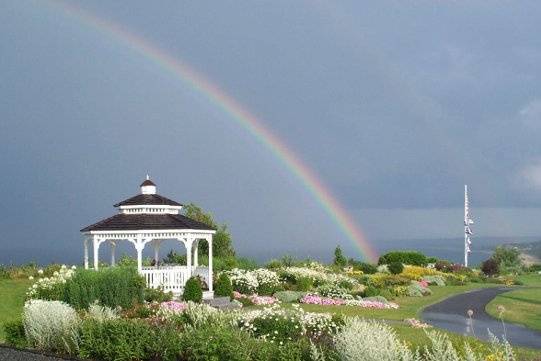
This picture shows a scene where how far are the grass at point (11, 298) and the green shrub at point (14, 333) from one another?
5.30 feet

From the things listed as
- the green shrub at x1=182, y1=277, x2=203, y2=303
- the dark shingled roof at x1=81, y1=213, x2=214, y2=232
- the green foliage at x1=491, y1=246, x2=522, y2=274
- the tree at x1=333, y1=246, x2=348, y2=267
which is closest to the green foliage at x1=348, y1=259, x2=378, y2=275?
the tree at x1=333, y1=246, x2=348, y2=267

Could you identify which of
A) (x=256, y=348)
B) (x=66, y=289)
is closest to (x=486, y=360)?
(x=256, y=348)

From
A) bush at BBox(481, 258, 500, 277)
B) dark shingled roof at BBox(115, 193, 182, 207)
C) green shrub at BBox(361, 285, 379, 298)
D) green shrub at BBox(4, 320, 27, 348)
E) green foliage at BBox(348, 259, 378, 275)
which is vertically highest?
dark shingled roof at BBox(115, 193, 182, 207)

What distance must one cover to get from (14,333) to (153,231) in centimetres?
989

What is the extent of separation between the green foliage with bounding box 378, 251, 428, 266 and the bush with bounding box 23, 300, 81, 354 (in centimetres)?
3613

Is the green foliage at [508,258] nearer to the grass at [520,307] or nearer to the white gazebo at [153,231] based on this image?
the grass at [520,307]

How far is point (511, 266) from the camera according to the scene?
55.1m

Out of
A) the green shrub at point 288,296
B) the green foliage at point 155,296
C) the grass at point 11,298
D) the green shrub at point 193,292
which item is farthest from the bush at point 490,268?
the grass at point 11,298

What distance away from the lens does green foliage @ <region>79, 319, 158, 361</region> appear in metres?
11.9

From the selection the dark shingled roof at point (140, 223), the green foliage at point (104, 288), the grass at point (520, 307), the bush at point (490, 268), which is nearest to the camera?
the green foliage at point (104, 288)

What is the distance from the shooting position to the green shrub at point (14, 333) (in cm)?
1439

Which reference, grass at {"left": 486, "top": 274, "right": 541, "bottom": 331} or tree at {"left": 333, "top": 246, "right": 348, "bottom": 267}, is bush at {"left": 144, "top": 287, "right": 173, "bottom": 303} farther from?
tree at {"left": 333, "top": 246, "right": 348, "bottom": 267}

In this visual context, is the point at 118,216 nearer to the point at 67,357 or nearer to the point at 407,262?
the point at 67,357

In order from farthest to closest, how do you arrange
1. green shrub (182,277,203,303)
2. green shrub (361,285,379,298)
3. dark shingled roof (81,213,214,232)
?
1. green shrub (361,285,379,298)
2. dark shingled roof (81,213,214,232)
3. green shrub (182,277,203,303)
